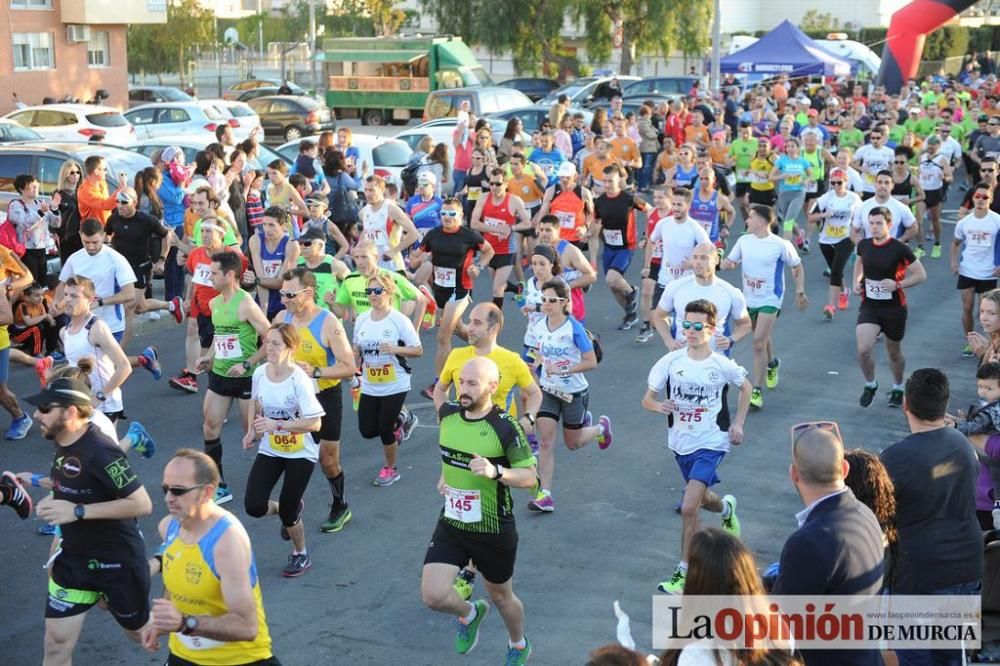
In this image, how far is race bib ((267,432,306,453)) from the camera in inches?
302

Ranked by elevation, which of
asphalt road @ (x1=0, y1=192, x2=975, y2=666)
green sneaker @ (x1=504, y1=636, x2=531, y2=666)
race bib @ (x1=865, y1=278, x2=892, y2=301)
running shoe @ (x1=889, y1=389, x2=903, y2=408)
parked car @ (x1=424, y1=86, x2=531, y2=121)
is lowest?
asphalt road @ (x1=0, y1=192, x2=975, y2=666)

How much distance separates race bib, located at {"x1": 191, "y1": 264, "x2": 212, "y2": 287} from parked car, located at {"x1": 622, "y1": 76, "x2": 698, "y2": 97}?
86.3 ft

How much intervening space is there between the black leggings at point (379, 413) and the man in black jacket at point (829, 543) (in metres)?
4.74

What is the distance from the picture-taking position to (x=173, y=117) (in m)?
28.7

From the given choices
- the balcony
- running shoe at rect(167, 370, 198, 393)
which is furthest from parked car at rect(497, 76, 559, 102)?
running shoe at rect(167, 370, 198, 393)

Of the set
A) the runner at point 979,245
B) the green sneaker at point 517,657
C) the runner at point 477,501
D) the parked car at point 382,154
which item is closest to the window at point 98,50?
the parked car at point 382,154

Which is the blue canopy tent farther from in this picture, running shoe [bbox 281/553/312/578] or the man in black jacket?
the man in black jacket

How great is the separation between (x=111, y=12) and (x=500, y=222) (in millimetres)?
31350

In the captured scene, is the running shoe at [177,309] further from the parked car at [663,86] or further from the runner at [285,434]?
the parked car at [663,86]

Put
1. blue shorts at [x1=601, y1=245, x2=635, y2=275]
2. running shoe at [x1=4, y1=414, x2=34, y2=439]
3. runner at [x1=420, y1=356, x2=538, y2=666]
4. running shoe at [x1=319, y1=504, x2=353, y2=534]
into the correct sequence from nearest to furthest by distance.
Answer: runner at [x1=420, y1=356, x2=538, y2=666]
running shoe at [x1=319, y1=504, x2=353, y2=534]
running shoe at [x1=4, y1=414, x2=34, y2=439]
blue shorts at [x1=601, y1=245, x2=635, y2=275]

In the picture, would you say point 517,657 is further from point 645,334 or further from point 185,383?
point 645,334

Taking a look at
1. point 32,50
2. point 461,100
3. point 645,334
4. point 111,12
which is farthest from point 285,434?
point 111,12

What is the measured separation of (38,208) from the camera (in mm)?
13234

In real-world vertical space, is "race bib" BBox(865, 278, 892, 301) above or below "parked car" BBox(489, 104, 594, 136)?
below
